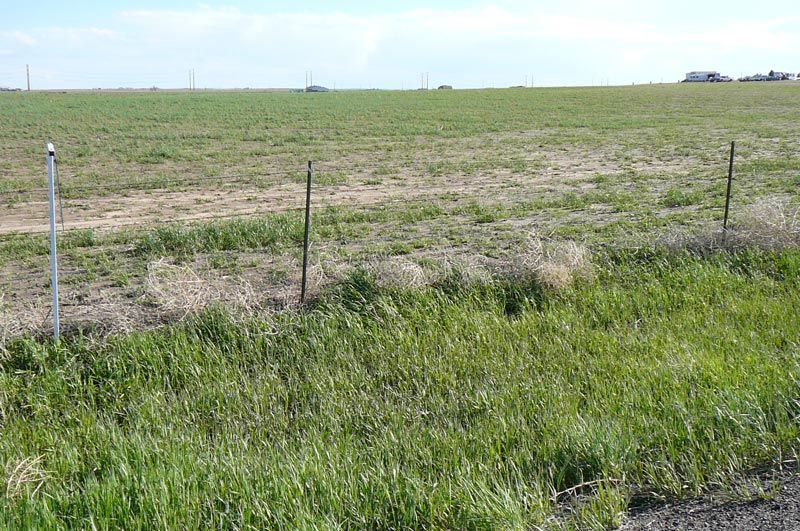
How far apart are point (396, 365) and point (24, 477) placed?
2942 millimetres

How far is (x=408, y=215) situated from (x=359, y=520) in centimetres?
943

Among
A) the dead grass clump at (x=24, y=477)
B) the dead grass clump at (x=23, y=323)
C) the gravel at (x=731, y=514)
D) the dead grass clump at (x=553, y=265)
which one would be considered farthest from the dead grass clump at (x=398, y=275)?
the gravel at (x=731, y=514)

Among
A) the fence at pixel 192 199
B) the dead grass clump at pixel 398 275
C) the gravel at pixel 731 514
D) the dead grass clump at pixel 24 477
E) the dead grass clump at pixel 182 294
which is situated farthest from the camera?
the fence at pixel 192 199

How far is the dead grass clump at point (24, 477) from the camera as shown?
4723 millimetres

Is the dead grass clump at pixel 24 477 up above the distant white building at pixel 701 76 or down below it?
below

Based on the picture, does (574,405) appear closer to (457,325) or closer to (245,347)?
(457,325)

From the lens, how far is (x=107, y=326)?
287 inches

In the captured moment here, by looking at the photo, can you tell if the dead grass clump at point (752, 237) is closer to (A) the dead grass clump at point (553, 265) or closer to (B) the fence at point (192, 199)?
(B) the fence at point (192, 199)

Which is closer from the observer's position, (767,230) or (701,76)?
(767,230)

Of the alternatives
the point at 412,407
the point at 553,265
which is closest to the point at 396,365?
the point at 412,407

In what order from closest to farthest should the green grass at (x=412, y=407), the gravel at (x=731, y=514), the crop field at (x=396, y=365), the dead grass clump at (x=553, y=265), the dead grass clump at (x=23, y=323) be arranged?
the gravel at (x=731, y=514) → the green grass at (x=412, y=407) → the crop field at (x=396, y=365) → the dead grass clump at (x=23, y=323) → the dead grass clump at (x=553, y=265)

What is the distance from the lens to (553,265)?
8578 mm

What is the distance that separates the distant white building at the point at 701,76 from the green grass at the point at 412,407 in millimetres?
139644

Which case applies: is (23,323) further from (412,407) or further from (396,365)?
(412,407)
